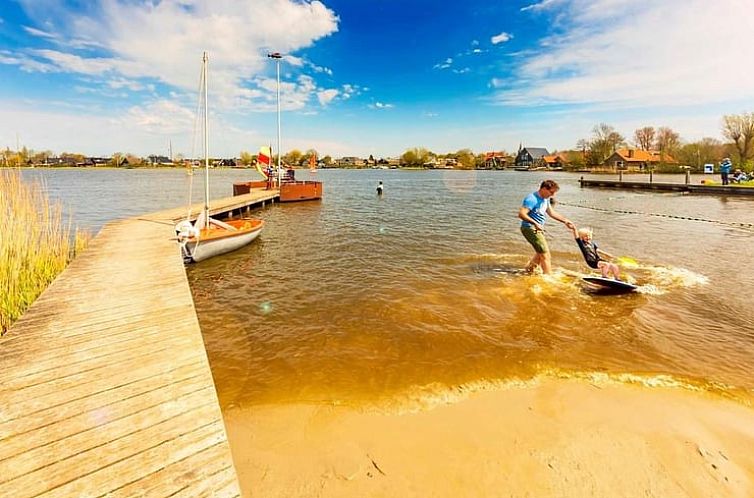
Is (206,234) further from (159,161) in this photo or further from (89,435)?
(159,161)

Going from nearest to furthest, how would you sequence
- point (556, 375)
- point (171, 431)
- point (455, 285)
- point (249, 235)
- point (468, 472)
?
point (171, 431) → point (468, 472) → point (556, 375) → point (455, 285) → point (249, 235)

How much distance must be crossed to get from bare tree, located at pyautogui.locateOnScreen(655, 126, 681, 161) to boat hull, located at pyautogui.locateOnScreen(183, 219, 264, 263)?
315 ft

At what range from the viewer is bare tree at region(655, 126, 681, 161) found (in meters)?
80.6

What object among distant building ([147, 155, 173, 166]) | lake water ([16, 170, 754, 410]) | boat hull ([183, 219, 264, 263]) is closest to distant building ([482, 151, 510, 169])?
distant building ([147, 155, 173, 166])

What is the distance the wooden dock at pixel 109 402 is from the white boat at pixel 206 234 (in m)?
4.36

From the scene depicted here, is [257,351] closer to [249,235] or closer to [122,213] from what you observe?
[249,235]

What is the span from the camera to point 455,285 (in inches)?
337

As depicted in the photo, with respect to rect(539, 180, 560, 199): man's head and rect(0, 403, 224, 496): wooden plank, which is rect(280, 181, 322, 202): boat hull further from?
rect(0, 403, 224, 496): wooden plank

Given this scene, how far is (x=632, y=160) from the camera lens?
278 ft

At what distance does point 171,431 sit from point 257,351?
2.95m

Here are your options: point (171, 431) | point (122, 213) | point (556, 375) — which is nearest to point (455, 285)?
point (556, 375)

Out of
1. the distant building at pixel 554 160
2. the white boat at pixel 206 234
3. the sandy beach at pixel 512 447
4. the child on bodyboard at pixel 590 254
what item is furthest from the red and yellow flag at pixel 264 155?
the distant building at pixel 554 160

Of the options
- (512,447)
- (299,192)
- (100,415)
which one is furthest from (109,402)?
(299,192)

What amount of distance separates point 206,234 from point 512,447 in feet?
32.8
